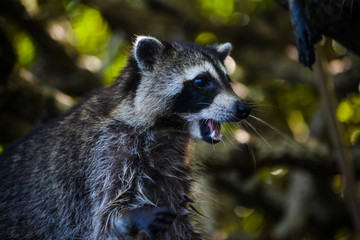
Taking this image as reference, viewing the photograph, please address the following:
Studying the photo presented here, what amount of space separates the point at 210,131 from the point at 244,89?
2.96m

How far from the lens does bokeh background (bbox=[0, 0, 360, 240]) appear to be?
5977 mm

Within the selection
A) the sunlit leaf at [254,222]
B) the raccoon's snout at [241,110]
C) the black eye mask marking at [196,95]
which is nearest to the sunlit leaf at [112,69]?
the sunlit leaf at [254,222]

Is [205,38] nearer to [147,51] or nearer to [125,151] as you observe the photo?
[147,51]

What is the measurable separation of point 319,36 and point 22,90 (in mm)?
3248

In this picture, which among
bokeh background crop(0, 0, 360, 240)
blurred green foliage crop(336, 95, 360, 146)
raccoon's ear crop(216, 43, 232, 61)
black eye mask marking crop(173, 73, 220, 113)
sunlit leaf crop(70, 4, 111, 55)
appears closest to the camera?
black eye mask marking crop(173, 73, 220, 113)

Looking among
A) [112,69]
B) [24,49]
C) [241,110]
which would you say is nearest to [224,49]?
[241,110]

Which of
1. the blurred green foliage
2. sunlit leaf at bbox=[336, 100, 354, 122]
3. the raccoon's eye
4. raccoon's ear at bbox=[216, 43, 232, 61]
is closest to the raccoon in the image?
the raccoon's eye

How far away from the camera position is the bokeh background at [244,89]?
598 cm

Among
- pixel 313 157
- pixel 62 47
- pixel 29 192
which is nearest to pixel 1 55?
pixel 62 47

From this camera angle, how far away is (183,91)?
4.05 meters

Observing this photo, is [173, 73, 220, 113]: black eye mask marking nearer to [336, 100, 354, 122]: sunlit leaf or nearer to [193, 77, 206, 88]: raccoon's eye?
[193, 77, 206, 88]: raccoon's eye

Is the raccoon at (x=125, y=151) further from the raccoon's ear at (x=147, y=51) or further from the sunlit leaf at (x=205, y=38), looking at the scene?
the sunlit leaf at (x=205, y=38)

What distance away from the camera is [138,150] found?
4.14 meters

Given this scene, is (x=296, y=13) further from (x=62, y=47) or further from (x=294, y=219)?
(x=62, y=47)
